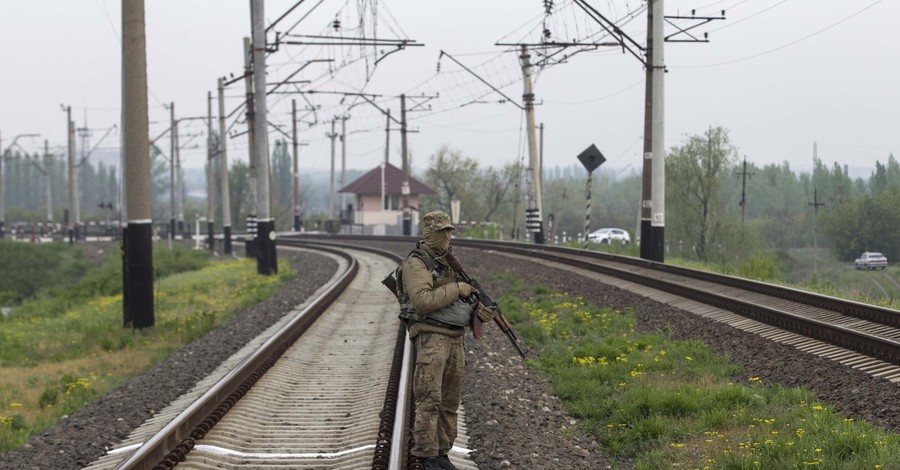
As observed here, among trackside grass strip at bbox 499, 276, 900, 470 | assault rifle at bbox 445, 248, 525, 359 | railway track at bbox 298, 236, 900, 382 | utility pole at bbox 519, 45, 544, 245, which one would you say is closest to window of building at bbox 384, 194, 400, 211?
utility pole at bbox 519, 45, 544, 245

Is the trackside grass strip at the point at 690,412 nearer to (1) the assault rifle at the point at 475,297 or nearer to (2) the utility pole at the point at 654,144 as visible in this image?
(1) the assault rifle at the point at 475,297

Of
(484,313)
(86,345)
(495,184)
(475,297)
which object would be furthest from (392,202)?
(484,313)

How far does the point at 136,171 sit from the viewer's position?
1909 centimetres

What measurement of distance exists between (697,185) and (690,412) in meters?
66.7

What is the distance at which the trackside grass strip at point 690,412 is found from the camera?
23.6 ft

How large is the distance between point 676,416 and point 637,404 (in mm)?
397

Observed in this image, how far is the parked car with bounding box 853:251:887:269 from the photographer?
26681mm

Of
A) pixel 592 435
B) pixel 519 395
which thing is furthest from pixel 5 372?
pixel 592 435

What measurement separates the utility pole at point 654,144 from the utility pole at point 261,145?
38.0 feet

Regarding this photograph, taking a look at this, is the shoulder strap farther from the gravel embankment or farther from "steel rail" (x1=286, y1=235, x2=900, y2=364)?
"steel rail" (x1=286, y1=235, x2=900, y2=364)

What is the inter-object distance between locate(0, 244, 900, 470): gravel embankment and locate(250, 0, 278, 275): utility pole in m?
16.3

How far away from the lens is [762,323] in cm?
1415

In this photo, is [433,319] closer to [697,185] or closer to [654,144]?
[654,144]

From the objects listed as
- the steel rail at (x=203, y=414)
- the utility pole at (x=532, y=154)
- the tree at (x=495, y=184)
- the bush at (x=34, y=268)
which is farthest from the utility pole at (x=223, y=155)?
the tree at (x=495, y=184)
